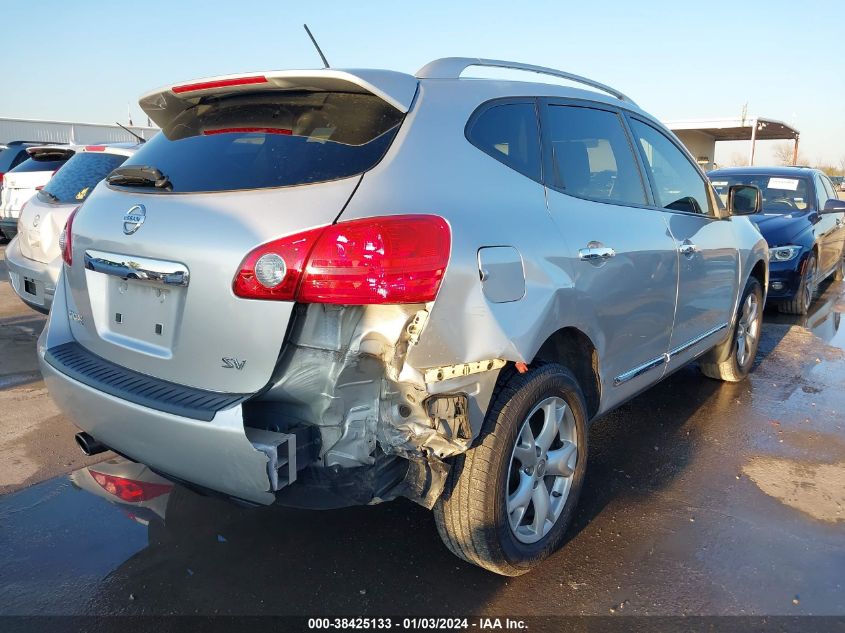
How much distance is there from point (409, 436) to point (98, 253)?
1.38 metres

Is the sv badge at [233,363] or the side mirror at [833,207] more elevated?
the sv badge at [233,363]

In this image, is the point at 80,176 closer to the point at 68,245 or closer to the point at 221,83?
the point at 68,245

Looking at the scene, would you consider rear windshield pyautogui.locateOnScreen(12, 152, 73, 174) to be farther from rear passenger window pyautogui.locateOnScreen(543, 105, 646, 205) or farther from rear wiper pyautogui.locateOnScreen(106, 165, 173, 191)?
rear passenger window pyautogui.locateOnScreen(543, 105, 646, 205)

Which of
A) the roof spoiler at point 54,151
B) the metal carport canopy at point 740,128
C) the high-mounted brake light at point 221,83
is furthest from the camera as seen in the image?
the metal carport canopy at point 740,128

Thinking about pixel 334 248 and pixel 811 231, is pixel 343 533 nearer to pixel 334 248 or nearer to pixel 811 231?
pixel 334 248

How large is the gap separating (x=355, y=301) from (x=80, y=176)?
14.8ft

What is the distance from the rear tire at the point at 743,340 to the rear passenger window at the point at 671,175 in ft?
3.58

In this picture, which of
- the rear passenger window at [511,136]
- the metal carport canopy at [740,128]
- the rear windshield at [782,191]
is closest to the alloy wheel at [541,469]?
the rear passenger window at [511,136]

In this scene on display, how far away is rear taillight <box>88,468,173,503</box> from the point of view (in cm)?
327

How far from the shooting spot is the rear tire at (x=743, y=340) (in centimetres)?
511

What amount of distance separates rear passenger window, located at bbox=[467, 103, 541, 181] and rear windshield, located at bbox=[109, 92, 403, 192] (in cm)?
38

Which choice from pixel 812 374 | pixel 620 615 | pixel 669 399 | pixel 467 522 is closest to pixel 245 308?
pixel 467 522

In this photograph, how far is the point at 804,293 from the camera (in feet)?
25.9

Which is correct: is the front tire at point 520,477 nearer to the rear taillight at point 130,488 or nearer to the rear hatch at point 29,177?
the rear taillight at point 130,488
